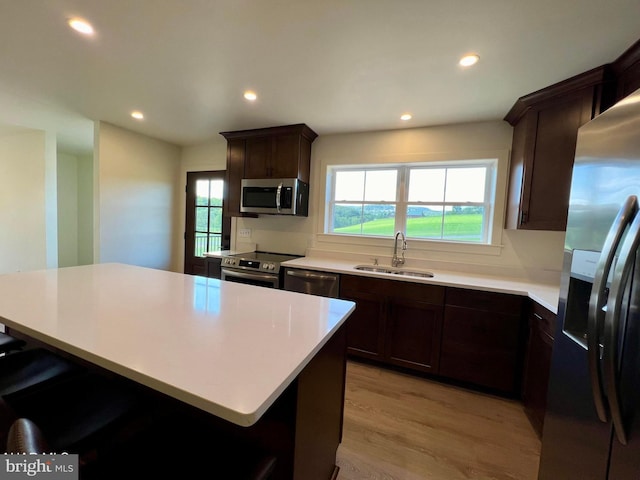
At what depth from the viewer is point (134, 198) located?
362 centimetres

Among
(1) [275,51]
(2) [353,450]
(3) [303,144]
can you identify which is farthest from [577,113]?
(2) [353,450]

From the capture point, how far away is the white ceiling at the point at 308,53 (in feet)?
4.58

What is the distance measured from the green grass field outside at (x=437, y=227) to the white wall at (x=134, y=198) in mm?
2965

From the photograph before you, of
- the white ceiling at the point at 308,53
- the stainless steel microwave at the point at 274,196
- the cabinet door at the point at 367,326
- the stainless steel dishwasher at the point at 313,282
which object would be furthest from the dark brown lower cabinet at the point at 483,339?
the stainless steel microwave at the point at 274,196

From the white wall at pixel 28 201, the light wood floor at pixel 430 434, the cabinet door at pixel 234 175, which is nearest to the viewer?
the light wood floor at pixel 430 434

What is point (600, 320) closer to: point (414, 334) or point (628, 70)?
point (414, 334)

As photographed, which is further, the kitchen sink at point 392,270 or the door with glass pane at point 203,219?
the door with glass pane at point 203,219

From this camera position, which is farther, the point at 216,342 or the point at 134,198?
the point at 134,198

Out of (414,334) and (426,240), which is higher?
(426,240)

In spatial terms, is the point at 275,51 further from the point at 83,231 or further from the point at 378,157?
the point at 83,231

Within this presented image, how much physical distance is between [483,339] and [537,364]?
377 mm

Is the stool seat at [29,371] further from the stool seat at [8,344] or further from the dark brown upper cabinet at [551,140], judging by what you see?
the dark brown upper cabinet at [551,140]

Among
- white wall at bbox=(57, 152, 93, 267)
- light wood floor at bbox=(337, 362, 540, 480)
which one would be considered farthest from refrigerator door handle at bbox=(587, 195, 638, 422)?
white wall at bbox=(57, 152, 93, 267)

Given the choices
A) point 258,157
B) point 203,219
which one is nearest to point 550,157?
point 258,157
